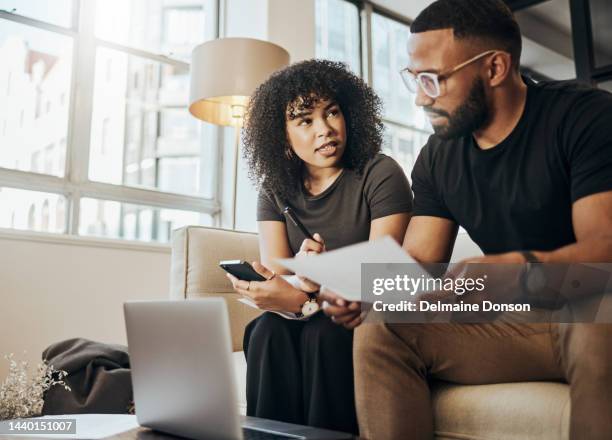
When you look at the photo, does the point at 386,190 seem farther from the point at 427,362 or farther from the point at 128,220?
the point at 128,220

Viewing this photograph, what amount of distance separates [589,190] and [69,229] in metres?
2.39

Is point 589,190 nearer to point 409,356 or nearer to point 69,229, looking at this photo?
point 409,356

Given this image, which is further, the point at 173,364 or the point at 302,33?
the point at 302,33

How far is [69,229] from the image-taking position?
2.80m

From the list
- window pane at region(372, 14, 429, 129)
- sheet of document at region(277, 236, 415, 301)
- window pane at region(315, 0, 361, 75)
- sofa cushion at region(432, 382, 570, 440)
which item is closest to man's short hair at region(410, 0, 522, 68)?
sheet of document at region(277, 236, 415, 301)

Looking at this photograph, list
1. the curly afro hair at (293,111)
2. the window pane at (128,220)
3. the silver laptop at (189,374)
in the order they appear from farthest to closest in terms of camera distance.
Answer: the window pane at (128,220), the curly afro hair at (293,111), the silver laptop at (189,374)

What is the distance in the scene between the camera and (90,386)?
1863 mm

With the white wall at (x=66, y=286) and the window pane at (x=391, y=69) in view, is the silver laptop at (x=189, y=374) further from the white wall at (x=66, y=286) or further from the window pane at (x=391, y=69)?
the window pane at (x=391, y=69)

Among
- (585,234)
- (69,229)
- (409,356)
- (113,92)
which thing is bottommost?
(409,356)

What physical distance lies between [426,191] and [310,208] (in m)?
0.35

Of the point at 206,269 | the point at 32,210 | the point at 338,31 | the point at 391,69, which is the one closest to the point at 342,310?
the point at 206,269

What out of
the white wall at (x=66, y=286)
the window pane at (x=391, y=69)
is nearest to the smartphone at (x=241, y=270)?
the white wall at (x=66, y=286)

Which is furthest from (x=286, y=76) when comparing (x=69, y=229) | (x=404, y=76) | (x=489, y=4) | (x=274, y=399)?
(x=69, y=229)

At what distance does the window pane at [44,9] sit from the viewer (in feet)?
9.05
